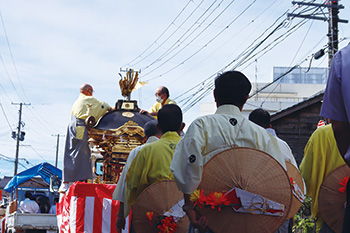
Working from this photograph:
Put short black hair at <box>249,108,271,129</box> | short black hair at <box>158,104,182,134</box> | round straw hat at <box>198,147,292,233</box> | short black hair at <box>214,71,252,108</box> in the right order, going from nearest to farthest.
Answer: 1. round straw hat at <box>198,147,292,233</box>
2. short black hair at <box>214,71,252,108</box>
3. short black hair at <box>158,104,182,134</box>
4. short black hair at <box>249,108,271,129</box>

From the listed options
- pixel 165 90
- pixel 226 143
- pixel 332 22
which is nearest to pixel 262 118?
pixel 226 143

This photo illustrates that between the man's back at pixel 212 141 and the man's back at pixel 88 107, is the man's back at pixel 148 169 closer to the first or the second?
the man's back at pixel 212 141

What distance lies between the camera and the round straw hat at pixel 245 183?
10.4 feet

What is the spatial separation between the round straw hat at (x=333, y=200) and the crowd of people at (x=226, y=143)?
132mm

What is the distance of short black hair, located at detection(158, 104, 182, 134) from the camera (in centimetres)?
501

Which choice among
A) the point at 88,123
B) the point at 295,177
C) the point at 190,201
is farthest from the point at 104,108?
the point at 190,201

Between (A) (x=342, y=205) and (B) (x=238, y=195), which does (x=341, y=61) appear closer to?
(B) (x=238, y=195)

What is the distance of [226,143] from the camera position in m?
3.42

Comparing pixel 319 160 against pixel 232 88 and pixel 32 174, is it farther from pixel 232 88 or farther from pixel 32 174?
pixel 32 174

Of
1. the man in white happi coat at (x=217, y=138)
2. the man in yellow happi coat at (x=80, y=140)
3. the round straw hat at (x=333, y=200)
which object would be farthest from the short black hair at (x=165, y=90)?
the man in white happi coat at (x=217, y=138)

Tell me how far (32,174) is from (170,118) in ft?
41.1

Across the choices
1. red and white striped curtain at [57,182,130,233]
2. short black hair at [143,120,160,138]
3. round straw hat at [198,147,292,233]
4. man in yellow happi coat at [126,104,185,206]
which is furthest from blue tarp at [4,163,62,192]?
round straw hat at [198,147,292,233]

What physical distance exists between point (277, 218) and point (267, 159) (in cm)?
38

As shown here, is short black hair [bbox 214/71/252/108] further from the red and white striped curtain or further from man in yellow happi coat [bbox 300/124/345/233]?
the red and white striped curtain
